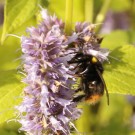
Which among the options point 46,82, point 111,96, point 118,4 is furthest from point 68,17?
point 111,96

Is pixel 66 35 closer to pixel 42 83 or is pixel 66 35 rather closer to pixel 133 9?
pixel 42 83

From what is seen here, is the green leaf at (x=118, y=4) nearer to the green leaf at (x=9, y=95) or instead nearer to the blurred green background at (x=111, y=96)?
the blurred green background at (x=111, y=96)

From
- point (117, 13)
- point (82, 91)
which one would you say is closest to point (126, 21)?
point (117, 13)

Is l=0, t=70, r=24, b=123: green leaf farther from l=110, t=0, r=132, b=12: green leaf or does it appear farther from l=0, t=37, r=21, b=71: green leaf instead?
l=110, t=0, r=132, b=12: green leaf

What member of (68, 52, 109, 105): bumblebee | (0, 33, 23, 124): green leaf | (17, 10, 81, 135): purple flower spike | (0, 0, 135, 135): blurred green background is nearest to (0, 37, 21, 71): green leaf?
(0, 0, 135, 135): blurred green background

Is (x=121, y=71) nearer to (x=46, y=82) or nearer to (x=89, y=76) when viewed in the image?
(x=89, y=76)

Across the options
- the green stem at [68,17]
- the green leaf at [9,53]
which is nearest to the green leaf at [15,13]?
the green stem at [68,17]
